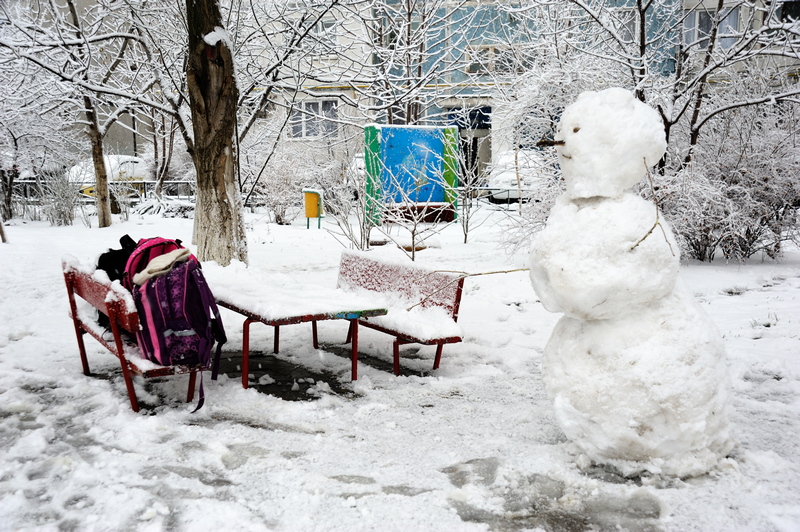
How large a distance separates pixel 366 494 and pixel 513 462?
0.77 metres

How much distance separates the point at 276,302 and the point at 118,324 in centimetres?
99

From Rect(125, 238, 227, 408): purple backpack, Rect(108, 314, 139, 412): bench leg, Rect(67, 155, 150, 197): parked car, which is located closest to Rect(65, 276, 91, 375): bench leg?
Rect(108, 314, 139, 412): bench leg

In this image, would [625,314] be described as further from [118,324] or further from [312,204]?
[312,204]

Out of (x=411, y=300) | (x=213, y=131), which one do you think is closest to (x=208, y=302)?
(x=411, y=300)

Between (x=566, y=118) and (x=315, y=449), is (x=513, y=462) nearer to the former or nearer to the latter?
(x=315, y=449)

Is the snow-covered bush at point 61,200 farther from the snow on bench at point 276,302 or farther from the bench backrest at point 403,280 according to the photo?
the bench backrest at point 403,280

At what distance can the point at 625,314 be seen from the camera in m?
2.93

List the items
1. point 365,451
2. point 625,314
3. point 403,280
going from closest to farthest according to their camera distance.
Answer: point 625,314 → point 365,451 → point 403,280

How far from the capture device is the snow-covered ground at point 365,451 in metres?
2.62

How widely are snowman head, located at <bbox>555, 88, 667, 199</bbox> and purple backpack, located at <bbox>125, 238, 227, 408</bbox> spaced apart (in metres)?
2.23

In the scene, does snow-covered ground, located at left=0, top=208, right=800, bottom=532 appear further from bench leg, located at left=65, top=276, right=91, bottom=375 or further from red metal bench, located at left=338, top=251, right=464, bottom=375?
red metal bench, located at left=338, top=251, right=464, bottom=375

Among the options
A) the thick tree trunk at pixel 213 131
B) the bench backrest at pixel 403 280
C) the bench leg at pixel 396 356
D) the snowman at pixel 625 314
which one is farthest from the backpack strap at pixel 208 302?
the thick tree trunk at pixel 213 131

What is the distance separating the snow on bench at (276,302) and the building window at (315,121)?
3.70 m

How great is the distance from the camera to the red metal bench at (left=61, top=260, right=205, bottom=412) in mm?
3514
